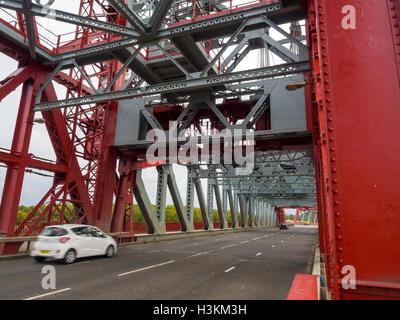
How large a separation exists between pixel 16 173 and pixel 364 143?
45.8 ft

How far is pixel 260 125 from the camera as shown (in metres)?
14.2

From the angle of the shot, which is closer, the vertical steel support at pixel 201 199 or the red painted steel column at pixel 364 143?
the red painted steel column at pixel 364 143

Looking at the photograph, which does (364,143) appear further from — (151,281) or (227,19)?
(227,19)

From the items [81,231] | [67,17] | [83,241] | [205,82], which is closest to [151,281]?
[83,241]

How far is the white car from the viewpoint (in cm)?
1047

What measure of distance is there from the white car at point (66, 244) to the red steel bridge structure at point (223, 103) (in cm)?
247

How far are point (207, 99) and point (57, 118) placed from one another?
26.3ft

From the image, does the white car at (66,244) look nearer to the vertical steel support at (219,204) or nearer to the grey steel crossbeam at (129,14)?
the grey steel crossbeam at (129,14)

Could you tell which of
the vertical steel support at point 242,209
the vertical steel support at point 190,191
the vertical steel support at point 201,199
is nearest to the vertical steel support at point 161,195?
the vertical steel support at point 190,191

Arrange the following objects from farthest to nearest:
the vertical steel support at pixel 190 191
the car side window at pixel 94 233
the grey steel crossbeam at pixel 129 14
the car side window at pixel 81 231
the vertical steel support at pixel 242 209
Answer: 1. the vertical steel support at pixel 242 209
2. the vertical steel support at pixel 190 191
3. the car side window at pixel 94 233
4. the car side window at pixel 81 231
5. the grey steel crossbeam at pixel 129 14

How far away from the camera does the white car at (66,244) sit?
10.5m

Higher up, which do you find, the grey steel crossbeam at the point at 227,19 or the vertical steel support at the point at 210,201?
the grey steel crossbeam at the point at 227,19

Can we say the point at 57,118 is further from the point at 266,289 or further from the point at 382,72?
the point at 382,72
